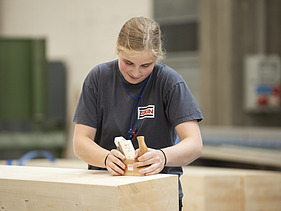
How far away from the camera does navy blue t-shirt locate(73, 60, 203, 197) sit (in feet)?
6.03

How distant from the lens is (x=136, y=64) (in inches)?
69.4

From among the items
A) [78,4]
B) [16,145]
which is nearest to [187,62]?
[78,4]

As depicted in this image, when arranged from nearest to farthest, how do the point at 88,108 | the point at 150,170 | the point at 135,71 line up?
the point at 150,170 < the point at 135,71 < the point at 88,108

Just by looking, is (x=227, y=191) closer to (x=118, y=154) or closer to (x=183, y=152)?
(x=183, y=152)

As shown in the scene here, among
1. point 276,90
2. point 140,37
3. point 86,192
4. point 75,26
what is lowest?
point 276,90

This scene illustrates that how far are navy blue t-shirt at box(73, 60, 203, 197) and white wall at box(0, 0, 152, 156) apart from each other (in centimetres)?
479

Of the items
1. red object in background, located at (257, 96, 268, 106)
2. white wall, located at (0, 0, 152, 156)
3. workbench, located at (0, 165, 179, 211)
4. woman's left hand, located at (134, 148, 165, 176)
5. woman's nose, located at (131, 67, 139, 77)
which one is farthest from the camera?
white wall, located at (0, 0, 152, 156)

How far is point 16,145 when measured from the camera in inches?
259

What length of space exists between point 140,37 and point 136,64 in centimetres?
10

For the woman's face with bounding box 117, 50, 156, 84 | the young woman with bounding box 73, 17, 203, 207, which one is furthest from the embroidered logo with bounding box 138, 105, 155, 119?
the woman's face with bounding box 117, 50, 156, 84

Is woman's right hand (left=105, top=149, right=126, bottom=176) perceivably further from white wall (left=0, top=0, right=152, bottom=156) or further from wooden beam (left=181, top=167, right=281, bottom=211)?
white wall (left=0, top=0, right=152, bottom=156)

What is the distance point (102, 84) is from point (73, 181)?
0.47m

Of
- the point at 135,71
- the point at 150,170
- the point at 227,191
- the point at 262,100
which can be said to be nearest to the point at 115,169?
the point at 150,170

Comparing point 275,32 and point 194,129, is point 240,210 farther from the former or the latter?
point 275,32
